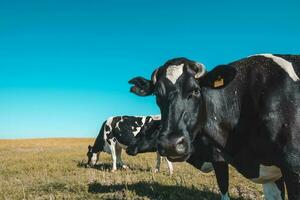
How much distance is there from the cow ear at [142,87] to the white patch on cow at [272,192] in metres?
2.71

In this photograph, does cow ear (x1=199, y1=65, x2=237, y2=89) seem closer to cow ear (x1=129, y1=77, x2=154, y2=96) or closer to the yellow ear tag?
the yellow ear tag

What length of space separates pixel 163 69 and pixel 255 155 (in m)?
1.84

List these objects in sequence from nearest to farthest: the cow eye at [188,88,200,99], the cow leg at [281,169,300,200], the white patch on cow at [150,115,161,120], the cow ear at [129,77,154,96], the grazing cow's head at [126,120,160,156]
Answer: the cow leg at [281,169,300,200], the cow eye at [188,88,200,99], the cow ear at [129,77,154,96], the grazing cow's head at [126,120,160,156], the white patch on cow at [150,115,161,120]

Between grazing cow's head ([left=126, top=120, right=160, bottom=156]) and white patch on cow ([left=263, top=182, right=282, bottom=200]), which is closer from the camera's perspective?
white patch on cow ([left=263, top=182, right=282, bottom=200])

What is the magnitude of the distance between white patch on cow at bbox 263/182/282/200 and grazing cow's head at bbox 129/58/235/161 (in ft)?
7.26

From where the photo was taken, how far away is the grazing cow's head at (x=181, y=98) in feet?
19.6

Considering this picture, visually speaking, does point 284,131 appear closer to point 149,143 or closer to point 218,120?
point 218,120

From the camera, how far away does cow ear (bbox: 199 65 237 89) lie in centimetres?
669

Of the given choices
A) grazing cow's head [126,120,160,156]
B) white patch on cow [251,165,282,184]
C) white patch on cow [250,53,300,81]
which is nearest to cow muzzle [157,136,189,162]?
white patch on cow [251,165,282,184]

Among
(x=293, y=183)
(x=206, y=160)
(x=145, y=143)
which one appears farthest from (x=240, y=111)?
(x=145, y=143)

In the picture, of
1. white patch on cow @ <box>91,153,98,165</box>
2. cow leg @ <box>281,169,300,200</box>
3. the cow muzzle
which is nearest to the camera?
the cow muzzle

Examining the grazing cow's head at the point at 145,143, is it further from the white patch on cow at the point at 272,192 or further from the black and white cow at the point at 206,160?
the white patch on cow at the point at 272,192

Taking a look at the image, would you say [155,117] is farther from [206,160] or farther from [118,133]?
[206,160]


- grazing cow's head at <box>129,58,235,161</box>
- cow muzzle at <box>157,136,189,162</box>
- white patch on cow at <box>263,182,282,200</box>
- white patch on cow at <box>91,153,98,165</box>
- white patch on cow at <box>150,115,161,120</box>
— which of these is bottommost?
white patch on cow at <box>263,182,282,200</box>
